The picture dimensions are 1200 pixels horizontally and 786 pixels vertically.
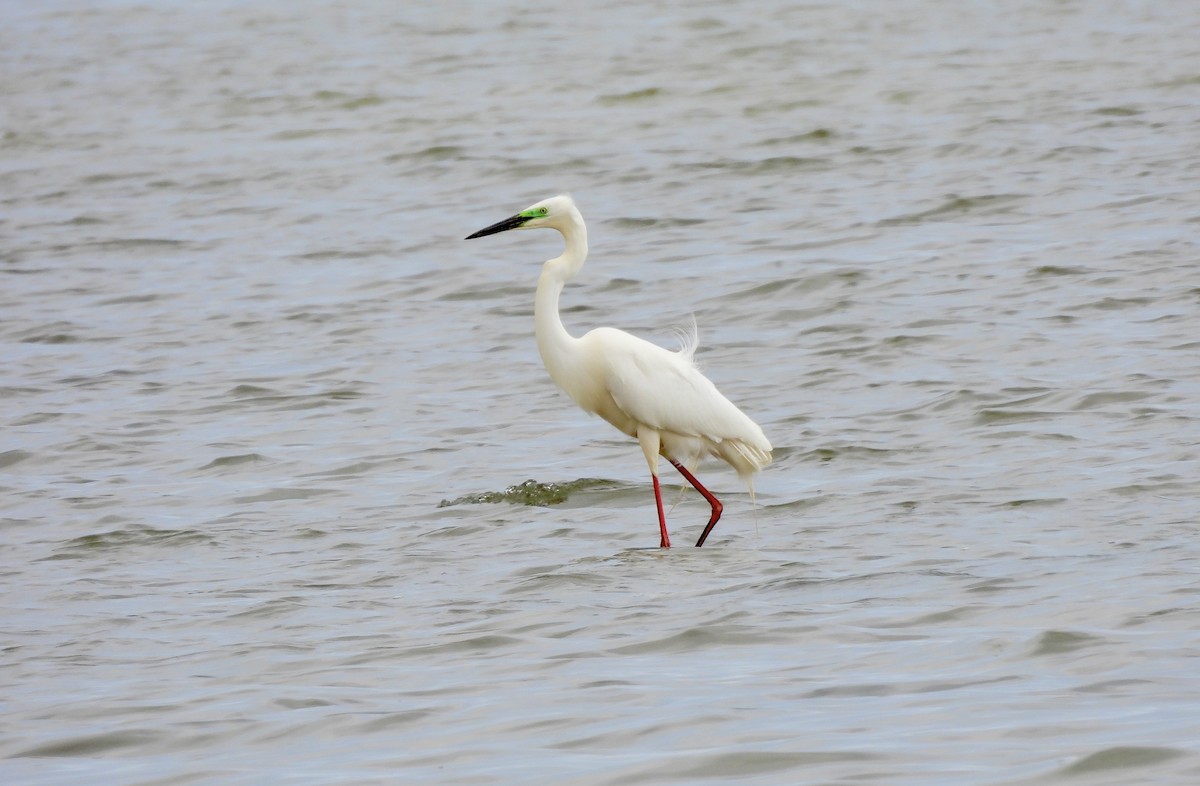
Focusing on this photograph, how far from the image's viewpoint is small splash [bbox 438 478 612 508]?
8672 mm

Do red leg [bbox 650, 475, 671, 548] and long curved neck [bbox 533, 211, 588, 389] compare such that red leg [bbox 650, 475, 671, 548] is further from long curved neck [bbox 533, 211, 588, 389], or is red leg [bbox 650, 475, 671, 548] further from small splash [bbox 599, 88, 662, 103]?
small splash [bbox 599, 88, 662, 103]

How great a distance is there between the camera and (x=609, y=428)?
10.3 metres

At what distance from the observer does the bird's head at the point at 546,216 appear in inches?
333

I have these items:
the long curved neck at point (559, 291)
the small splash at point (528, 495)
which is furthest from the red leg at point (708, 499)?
the long curved neck at point (559, 291)

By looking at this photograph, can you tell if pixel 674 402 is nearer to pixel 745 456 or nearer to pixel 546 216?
pixel 745 456

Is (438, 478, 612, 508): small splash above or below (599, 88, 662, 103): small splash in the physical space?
below

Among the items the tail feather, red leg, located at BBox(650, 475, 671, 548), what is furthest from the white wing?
red leg, located at BBox(650, 475, 671, 548)

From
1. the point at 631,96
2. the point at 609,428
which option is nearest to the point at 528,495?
the point at 609,428

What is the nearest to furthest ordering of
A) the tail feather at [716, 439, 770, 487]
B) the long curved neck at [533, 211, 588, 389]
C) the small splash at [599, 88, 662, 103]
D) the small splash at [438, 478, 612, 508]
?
1. the tail feather at [716, 439, 770, 487]
2. the long curved neck at [533, 211, 588, 389]
3. the small splash at [438, 478, 612, 508]
4. the small splash at [599, 88, 662, 103]

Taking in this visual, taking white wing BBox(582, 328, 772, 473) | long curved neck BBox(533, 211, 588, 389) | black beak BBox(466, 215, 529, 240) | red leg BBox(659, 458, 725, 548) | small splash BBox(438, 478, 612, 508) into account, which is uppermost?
black beak BBox(466, 215, 529, 240)

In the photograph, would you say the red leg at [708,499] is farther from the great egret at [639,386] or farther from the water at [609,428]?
the water at [609,428]

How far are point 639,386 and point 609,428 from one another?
6.44ft

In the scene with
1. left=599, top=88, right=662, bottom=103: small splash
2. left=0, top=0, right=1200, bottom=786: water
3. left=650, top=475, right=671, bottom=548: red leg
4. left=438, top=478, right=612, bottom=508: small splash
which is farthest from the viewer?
left=599, top=88, right=662, bottom=103: small splash

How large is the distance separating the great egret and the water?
0.33 m
